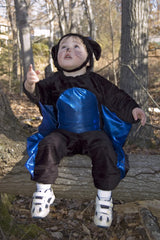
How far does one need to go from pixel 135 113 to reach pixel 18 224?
7.57ft

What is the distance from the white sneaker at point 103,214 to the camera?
216 cm

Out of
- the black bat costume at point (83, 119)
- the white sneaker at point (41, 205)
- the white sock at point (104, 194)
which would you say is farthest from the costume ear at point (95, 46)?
the white sneaker at point (41, 205)

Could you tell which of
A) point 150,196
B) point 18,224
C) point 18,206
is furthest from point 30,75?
point 18,206

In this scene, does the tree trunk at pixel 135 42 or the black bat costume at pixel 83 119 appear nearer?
the black bat costume at pixel 83 119

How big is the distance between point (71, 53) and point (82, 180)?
1.42 metres

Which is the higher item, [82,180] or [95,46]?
[95,46]

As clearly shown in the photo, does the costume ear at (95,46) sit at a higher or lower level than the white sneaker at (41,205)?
higher

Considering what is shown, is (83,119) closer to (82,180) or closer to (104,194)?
(82,180)

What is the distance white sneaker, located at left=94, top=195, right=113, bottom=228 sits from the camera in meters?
2.16

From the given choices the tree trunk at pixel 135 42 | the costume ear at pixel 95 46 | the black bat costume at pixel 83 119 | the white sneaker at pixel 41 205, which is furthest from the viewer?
the tree trunk at pixel 135 42

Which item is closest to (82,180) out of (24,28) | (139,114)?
(139,114)

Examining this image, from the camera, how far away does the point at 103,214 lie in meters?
2.18

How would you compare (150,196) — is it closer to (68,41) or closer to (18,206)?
(68,41)

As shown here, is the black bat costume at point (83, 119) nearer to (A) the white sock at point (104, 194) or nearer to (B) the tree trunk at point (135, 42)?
(A) the white sock at point (104, 194)
